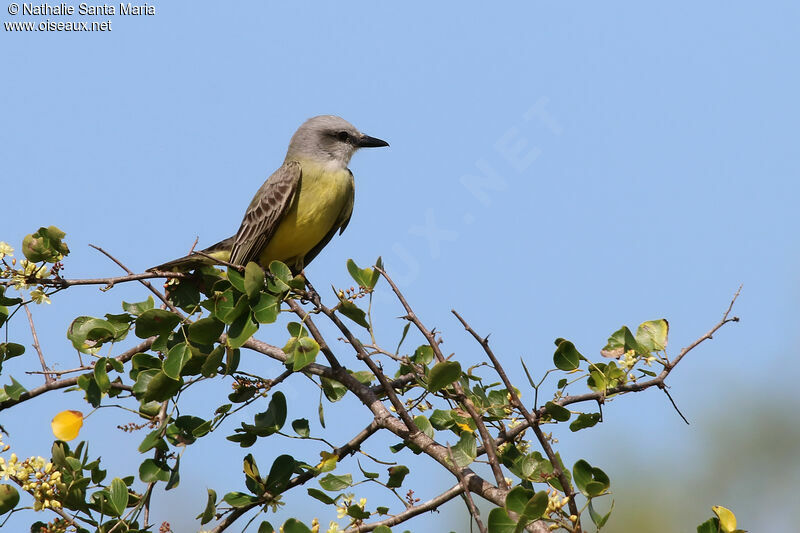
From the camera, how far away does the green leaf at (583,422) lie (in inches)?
122

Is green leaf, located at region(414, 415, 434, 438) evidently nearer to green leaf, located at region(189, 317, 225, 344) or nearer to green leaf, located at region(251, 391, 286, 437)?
green leaf, located at region(251, 391, 286, 437)

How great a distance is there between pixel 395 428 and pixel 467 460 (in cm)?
40

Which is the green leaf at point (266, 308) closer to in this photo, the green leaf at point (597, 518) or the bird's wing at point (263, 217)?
the green leaf at point (597, 518)

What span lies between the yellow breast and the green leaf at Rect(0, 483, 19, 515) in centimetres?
316

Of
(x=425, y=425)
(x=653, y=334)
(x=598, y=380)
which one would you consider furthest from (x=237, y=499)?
(x=653, y=334)

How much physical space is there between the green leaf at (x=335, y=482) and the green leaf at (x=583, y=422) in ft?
2.65

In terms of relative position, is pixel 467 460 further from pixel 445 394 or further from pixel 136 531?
pixel 136 531

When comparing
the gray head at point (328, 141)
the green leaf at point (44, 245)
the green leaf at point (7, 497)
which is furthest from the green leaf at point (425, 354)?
the gray head at point (328, 141)

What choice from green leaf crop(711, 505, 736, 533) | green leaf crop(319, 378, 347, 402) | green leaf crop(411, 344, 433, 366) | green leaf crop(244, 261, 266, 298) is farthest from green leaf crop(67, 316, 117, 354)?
green leaf crop(711, 505, 736, 533)

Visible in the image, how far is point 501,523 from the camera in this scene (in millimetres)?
2678

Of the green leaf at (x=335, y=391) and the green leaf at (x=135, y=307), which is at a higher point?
the green leaf at (x=135, y=307)

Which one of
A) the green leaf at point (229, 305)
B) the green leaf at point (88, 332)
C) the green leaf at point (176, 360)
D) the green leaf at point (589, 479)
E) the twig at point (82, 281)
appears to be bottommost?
the green leaf at point (589, 479)

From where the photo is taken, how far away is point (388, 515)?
3018 mm

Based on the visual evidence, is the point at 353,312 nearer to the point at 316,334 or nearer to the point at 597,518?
the point at 316,334
